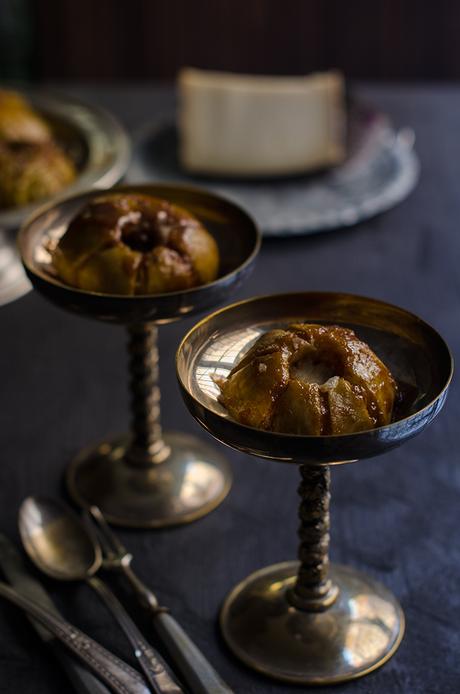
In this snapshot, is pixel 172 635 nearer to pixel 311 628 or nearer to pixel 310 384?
pixel 311 628

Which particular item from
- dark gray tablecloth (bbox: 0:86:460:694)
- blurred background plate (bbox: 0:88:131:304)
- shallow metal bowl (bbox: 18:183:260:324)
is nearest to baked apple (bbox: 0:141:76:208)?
blurred background plate (bbox: 0:88:131:304)

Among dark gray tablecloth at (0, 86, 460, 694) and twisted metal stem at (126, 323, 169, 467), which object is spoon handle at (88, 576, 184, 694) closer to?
dark gray tablecloth at (0, 86, 460, 694)

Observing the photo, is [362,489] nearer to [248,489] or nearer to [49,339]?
[248,489]

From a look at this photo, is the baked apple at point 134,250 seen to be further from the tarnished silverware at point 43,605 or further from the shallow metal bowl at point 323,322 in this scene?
the tarnished silverware at point 43,605

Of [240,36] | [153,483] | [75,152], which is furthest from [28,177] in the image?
[240,36]

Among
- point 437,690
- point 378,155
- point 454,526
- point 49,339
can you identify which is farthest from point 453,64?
point 437,690

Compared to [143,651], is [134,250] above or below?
above

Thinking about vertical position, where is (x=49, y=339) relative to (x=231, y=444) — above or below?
below
